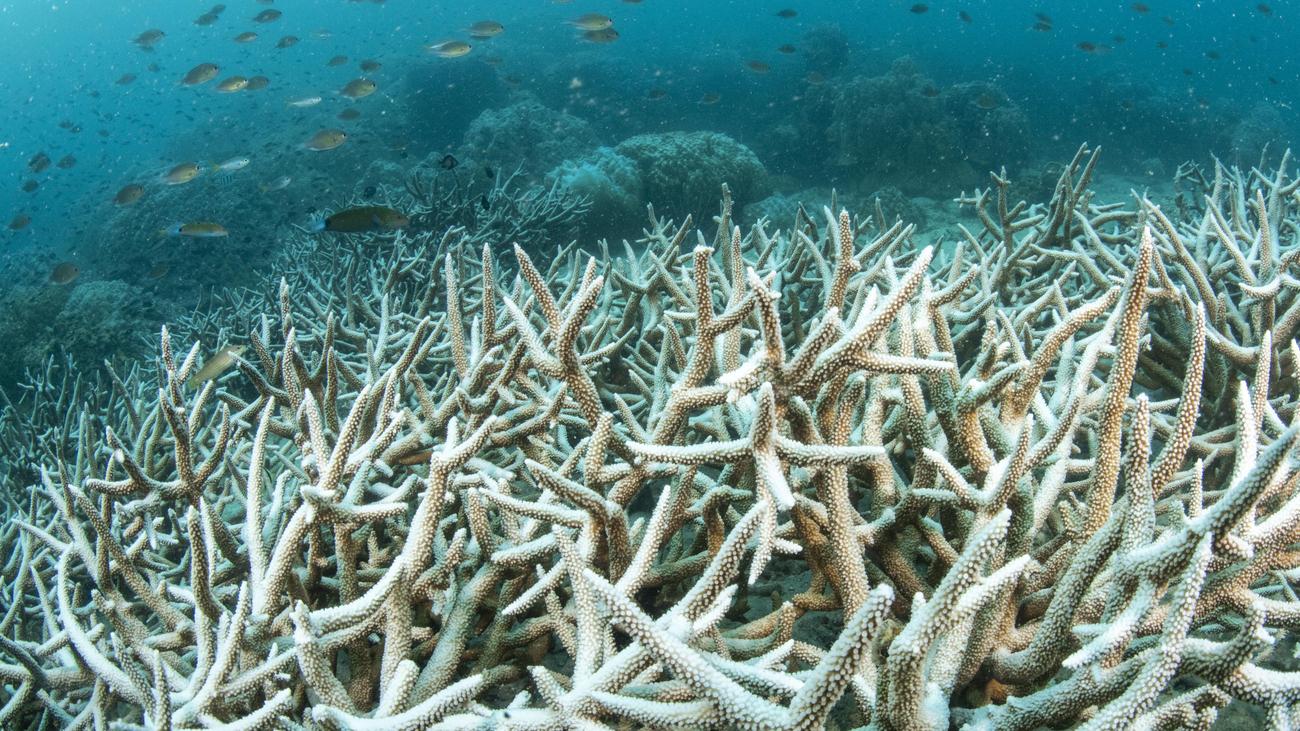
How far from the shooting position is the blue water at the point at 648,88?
62.3ft

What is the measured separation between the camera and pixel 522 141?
14.4 metres

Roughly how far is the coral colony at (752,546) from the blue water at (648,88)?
32.4 feet

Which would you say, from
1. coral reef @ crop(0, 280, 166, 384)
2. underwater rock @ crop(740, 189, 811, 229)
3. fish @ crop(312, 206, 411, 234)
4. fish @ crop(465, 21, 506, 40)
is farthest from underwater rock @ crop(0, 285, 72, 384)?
underwater rock @ crop(740, 189, 811, 229)

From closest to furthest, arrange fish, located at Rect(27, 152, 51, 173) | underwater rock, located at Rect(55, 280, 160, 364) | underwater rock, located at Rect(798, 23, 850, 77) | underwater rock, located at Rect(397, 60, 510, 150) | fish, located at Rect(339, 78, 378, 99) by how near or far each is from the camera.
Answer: underwater rock, located at Rect(55, 280, 160, 364)
fish, located at Rect(339, 78, 378, 99)
fish, located at Rect(27, 152, 51, 173)
underwater rock, located at Rect(397, 60, 510, 150)
underwater rock, located at Rect(798, 23, 850, 77)

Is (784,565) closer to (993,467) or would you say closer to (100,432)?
(993,467)

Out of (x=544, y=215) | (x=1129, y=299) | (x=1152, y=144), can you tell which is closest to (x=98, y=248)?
(x=544, y=215)

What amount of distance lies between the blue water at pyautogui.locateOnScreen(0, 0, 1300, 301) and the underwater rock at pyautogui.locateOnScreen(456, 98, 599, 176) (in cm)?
125

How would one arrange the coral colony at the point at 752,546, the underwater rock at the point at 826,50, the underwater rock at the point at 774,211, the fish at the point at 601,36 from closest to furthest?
the coral colony at the point at 752,546 → the fish at the point at 601,36 → the underwater rock at the point at 774,211 → the underwater rock at the point at 826,50

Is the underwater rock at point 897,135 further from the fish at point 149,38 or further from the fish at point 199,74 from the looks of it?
the fish at point 149,38

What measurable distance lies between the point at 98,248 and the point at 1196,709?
1855 cm

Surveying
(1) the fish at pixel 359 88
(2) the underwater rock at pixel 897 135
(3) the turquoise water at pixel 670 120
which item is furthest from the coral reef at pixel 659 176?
(2) the underwater rock at pixel 897 135

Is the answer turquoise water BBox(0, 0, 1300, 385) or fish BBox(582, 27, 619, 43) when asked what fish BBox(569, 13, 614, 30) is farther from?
turquoise water BBox(0, 0, 1300, 385)

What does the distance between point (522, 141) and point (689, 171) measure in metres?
4.77

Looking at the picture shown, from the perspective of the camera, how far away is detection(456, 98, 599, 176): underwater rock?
1390cm
